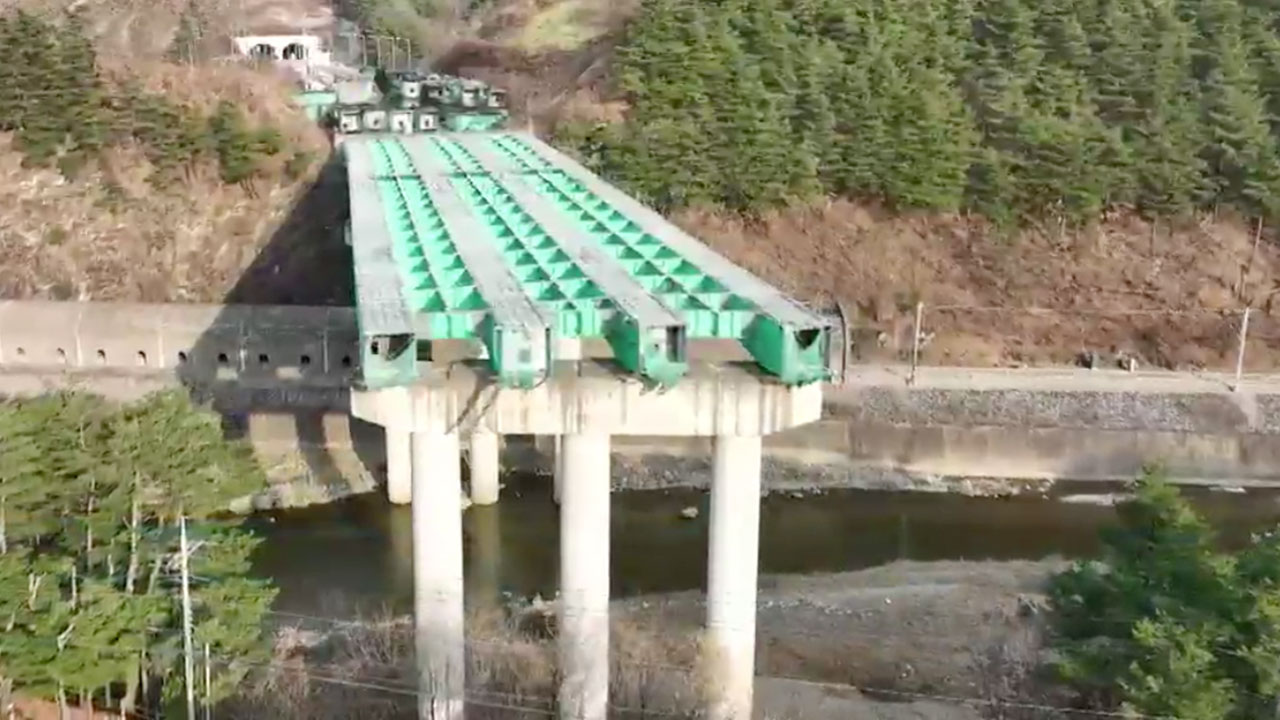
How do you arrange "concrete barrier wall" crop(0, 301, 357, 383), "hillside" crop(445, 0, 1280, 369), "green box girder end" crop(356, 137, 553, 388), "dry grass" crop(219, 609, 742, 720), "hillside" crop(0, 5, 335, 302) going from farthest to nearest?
"hillside" crop(0, 5, 335, 302)
"hillside" crop(445, 0, 1280, 369)
"concrete barrier wall" crop(0, 301, 357, 383)
"dry grass" crop(219, 609, 742, 720)
"green box girder end" crop(356, 137, 553, 388)

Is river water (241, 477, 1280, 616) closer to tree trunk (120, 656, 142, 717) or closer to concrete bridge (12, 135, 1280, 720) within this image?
tree trunk (120, 656, 142, 717)

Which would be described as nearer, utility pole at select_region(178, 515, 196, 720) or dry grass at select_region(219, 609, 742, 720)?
utility pole at select_region(178, 515, 196, 720)

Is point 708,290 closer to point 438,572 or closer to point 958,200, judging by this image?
point 438,572

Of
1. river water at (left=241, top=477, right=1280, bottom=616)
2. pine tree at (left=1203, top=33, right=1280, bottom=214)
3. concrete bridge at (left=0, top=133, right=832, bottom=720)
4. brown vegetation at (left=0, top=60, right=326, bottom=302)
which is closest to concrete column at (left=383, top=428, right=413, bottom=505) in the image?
river water at (left=241, top=477, right=1280, bottom=616)

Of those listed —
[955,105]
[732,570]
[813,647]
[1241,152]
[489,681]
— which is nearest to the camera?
[732,570]

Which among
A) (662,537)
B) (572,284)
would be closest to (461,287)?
(572,284)

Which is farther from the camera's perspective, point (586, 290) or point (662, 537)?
point (662, 537)

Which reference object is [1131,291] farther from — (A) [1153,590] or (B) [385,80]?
(B) [385,80]
